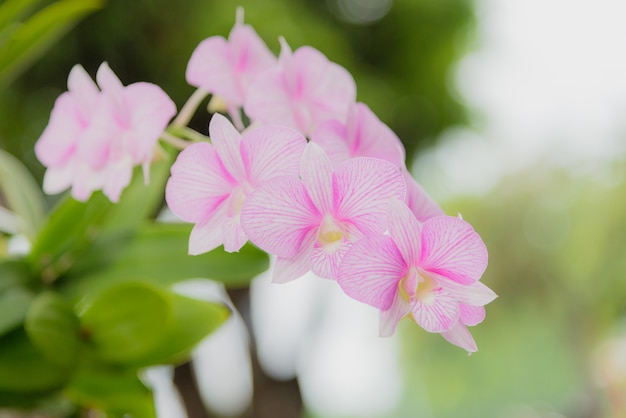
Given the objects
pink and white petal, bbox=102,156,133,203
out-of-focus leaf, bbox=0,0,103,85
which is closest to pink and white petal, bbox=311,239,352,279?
pink and white petal, bbox=102,156,133,203

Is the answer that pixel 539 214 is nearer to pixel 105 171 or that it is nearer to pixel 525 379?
pixel 525 379

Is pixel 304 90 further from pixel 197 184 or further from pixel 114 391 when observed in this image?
pixel 114 391

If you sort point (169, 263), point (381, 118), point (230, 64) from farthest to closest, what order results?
point (381, 118), point (169, 263), point (230, 64)

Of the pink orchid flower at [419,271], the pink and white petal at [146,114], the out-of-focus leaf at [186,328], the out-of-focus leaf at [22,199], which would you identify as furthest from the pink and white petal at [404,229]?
the out-of-focus leaf at [22,199]

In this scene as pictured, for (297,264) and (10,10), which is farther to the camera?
(10,10)

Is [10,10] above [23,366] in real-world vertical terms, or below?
above

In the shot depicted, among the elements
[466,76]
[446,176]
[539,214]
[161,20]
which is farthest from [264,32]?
[539,214]

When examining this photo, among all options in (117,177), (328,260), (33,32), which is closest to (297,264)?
(328,260)

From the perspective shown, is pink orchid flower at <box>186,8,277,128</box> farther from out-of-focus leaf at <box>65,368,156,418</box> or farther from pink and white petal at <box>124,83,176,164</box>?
out-of-focus leaf at <box>65,368,156,418</box>
